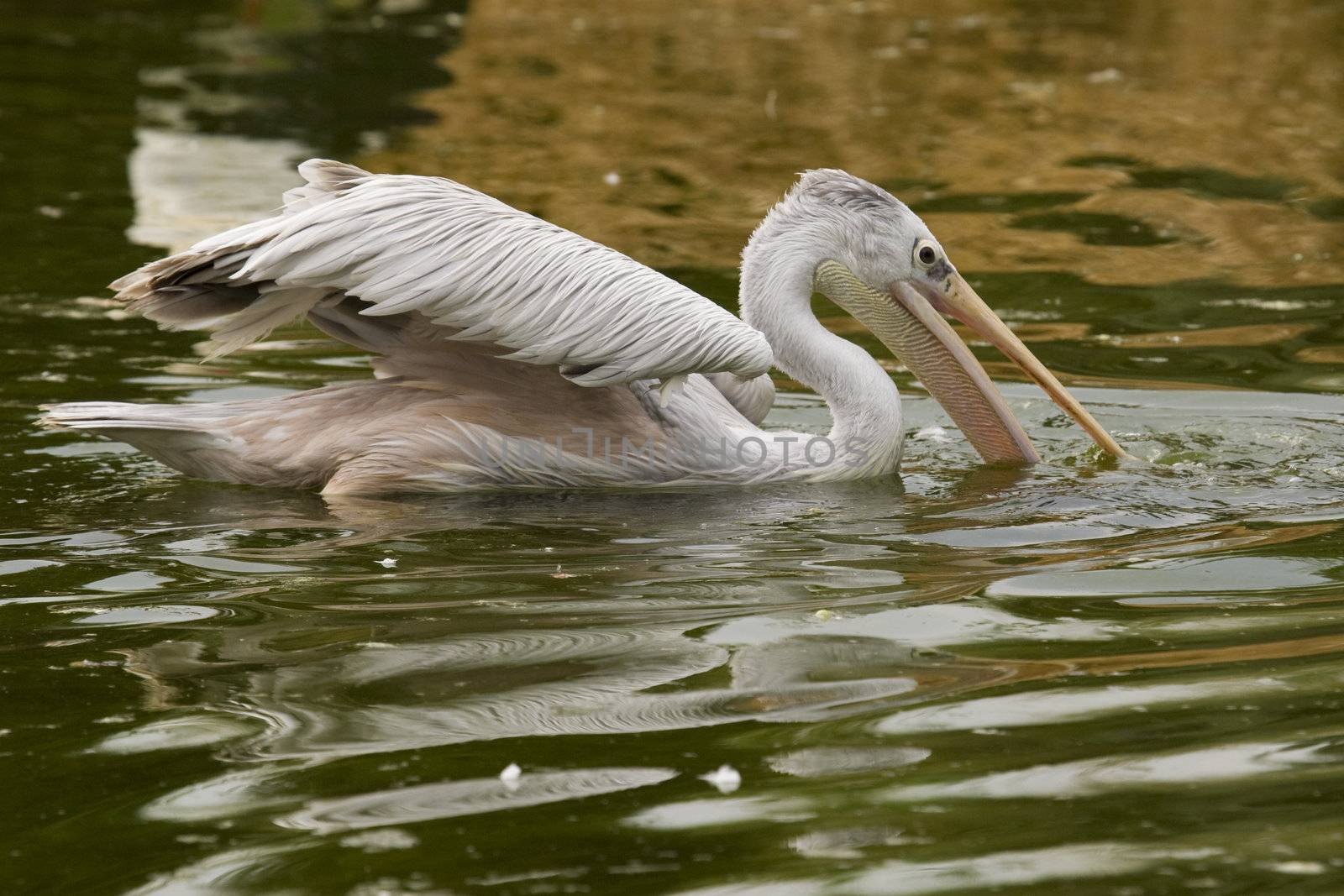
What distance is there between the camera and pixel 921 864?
2.54 m

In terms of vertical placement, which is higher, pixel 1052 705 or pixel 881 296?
pixel 881 296

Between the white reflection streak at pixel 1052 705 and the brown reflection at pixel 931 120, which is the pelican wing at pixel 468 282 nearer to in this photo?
the white reflection streak at pixel 1052 705

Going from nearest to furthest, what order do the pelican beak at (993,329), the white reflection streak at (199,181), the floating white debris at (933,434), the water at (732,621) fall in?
the water at (732,621)
the pelican beak at (993,329)
the floating white debris at (933,434)
the white reflection streak at (199,181)

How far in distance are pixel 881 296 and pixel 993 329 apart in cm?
37

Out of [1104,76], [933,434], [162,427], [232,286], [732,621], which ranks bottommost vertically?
[933,434]

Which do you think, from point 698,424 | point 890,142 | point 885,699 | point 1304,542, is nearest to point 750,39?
point 890,142

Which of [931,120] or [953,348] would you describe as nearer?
[953,348]

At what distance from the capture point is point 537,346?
486cm

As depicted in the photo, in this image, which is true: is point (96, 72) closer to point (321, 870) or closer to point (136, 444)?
point (136, 444)

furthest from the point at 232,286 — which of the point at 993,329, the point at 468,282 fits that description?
the point at 993,329

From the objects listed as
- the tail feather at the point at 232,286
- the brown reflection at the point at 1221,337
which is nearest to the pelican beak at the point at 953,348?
the brown reflection at the point at 1221,337

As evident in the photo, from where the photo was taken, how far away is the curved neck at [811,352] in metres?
5.35

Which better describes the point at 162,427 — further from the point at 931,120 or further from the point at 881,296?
the point at 931,120

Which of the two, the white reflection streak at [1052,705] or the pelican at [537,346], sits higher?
the pelican at [537,346]
